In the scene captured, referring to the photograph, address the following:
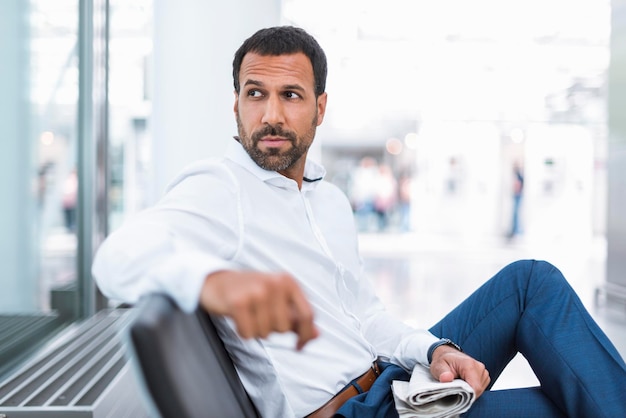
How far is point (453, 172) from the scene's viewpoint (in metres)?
13.4

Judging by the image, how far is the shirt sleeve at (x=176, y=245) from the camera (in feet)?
2.24

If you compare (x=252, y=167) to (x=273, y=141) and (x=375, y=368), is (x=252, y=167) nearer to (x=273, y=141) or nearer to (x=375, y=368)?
(x=273, y=141)

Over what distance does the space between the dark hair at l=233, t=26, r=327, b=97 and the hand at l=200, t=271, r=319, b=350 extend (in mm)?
741

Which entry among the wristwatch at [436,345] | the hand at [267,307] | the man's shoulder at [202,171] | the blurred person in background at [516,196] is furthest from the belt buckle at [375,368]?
the blurred person in background at [516,196]

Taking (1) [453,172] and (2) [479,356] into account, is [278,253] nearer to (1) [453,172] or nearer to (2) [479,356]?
(2) [479,356]

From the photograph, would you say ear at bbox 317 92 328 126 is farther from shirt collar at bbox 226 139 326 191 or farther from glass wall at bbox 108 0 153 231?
glass wall at bbox 108 0 153 231

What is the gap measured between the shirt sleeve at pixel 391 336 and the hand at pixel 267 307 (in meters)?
0.74

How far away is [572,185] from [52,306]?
11.7m

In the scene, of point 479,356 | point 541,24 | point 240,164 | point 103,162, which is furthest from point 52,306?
point 541,24

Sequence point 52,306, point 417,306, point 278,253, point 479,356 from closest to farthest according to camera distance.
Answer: point 278,253 → point 479,356 → point 52,306 → point 417,306

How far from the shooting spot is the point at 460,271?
6523mm

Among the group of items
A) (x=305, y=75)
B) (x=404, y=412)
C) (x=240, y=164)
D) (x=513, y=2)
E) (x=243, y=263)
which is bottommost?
(x=404, y=412)

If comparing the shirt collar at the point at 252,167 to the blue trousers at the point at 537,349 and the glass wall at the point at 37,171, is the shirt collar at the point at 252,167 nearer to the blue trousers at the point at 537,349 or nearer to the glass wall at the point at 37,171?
the blue trousers at the point at 537,349

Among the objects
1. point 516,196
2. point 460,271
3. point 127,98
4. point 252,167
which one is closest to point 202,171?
point 252,167
